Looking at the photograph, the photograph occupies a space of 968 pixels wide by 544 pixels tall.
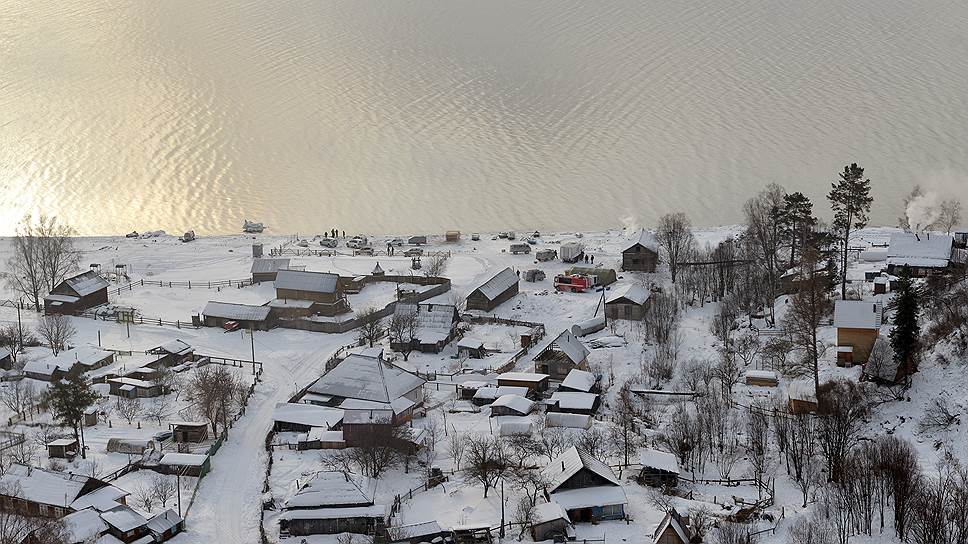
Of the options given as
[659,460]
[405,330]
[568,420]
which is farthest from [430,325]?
[659,460]

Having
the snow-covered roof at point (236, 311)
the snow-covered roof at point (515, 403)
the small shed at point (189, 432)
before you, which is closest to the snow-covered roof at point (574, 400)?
the snow-covered roof at point (515, 403)

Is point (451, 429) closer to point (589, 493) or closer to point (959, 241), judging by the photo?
point (589, 493)

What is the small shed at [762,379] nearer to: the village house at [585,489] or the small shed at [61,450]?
the village house at [585,489]

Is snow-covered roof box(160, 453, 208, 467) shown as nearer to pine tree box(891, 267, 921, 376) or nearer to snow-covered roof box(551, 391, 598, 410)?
snow-covered roof box(551, 391, 598, 410)

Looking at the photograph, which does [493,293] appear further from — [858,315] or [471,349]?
[858,315]

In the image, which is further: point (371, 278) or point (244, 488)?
Answer: point (371, 278)

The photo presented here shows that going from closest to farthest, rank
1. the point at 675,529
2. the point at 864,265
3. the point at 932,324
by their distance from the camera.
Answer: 1. the point at 675,529
2. the point at 932,324
3. the point at 864,265

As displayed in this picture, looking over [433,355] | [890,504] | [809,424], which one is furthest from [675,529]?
[433,355]
